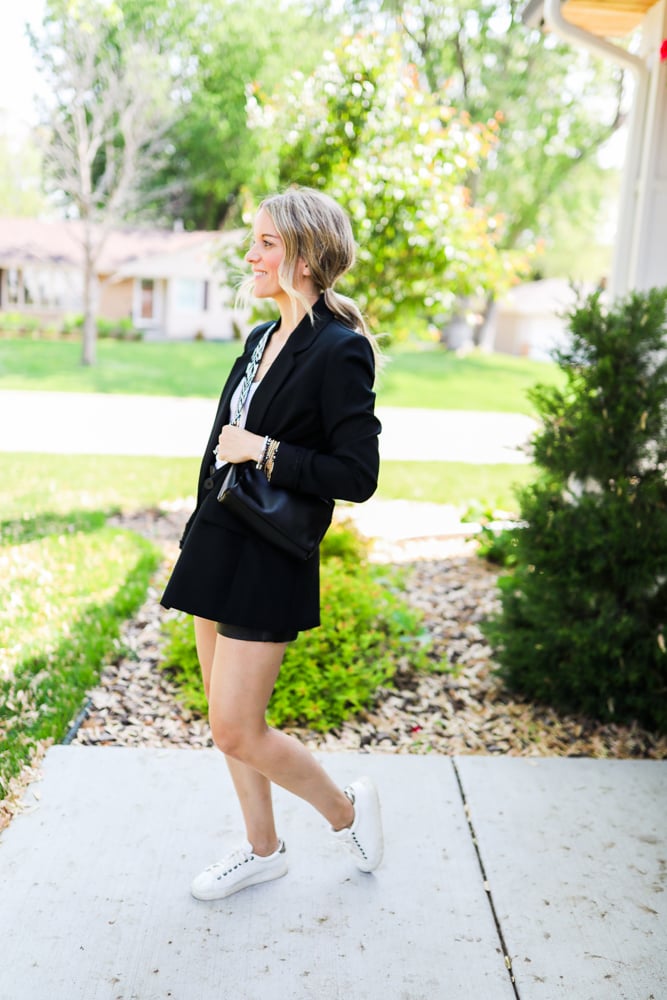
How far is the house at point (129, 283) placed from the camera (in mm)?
33406

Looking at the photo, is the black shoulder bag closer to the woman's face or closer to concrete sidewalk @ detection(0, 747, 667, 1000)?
the woman's face

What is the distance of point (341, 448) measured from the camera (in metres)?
2.24

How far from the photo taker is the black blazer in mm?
2244

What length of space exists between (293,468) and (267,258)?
0.53 m

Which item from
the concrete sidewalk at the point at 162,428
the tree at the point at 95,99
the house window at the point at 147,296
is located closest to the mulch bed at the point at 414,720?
the concrete sidewalk at the point at 162,428

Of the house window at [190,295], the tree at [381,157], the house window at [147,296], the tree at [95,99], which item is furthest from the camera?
the house window at [147,296]

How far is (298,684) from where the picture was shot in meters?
3.89

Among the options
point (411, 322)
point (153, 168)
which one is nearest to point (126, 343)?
point (153, 168)

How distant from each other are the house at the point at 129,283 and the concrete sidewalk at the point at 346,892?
101 feet

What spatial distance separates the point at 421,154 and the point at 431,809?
15.5 ft

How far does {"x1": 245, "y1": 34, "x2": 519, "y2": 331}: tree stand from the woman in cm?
426

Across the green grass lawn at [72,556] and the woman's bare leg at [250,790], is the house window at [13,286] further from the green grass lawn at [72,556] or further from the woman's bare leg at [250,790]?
the woman's bare leg at [250,790]

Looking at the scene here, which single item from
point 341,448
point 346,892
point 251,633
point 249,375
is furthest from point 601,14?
point 346,892

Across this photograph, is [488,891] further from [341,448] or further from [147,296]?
[147,296]
